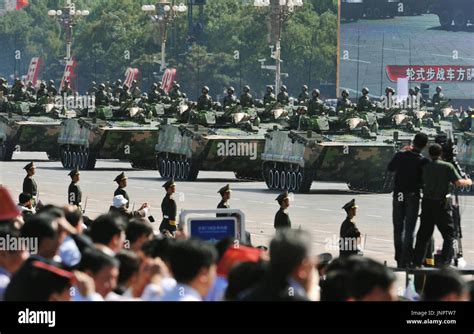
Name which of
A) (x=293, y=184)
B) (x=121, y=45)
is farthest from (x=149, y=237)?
(x=121, y=45)

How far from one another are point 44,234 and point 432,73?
61666 millimetres

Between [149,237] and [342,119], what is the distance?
29876mm

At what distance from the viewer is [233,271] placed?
9844 millimetres

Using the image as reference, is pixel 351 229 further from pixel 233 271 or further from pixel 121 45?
pixel 121 45

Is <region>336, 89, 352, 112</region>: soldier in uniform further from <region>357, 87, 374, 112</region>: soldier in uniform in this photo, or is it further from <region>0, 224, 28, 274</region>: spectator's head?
<region>0, 224, 28, 274</region>: spectator's head

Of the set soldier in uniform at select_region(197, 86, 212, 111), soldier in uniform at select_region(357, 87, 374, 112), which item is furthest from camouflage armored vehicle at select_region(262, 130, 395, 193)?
soldier in uniform at select_region(197, 86, 212, 111)

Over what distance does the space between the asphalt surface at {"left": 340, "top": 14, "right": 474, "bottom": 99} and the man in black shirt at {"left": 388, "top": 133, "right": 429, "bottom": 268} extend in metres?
49.4

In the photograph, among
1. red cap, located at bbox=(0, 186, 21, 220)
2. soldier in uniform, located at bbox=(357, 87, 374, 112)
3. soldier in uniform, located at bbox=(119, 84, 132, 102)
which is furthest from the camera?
soldier in uniform, located at bbox=(119, 84, 132, 102)

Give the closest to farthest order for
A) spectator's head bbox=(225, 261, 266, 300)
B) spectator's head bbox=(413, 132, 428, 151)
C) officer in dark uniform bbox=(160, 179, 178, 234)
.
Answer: spectator's head bbox=(225, 261, 266, 300) < spectator's head bbox=(413, 132, 428, 151) < officer in dark uniform bbox=(160, 179, 178, 234)

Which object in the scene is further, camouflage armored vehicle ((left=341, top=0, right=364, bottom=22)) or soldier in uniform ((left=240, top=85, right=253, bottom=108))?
camouflage armored vehicle ((left=341, top=0, right=364, bottom=22))

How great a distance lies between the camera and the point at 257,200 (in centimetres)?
3856

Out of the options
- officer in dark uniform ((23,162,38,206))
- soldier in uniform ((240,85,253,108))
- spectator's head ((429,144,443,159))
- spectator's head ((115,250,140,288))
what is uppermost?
spectator's head ((115,250,140,288))

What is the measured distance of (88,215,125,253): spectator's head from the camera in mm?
11633

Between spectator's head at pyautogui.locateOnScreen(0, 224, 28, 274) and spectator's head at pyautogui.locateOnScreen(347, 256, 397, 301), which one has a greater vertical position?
spectator's head at pyautogui.locateOnScreen(347, 256, 397, 301)
